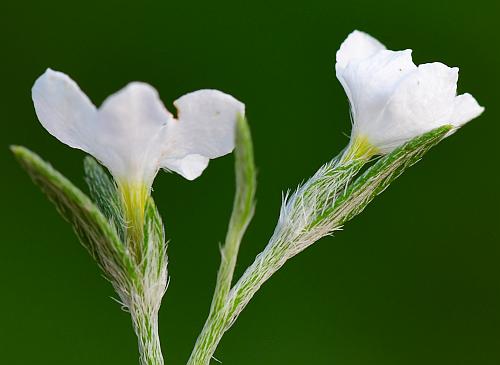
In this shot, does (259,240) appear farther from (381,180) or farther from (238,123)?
(238,123)

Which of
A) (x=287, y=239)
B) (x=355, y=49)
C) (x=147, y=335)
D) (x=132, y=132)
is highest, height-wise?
(x=355, y=49)

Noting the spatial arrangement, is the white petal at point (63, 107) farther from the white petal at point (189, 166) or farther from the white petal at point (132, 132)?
the white petal at point (189, 166)

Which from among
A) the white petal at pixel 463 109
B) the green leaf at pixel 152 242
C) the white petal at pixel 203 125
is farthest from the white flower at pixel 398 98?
the green leaf at pixel 152 242

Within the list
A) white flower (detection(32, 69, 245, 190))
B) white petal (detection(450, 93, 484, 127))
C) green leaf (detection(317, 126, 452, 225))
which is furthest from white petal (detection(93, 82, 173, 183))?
white petal (detection(450, 93, 484, 127))

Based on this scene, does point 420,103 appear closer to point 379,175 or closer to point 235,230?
point 379,175

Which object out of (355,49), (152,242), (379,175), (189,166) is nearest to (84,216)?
(152,242)

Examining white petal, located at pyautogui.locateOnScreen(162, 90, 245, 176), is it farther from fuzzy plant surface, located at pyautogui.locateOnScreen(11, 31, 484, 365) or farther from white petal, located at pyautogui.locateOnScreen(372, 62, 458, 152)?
white petal, located at pyautogui.locateOnScreen(372, 62, 458, 152)

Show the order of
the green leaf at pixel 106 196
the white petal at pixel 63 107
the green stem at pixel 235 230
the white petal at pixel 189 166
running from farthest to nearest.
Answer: the white petal at pixel 189 166
the green leaf at pixel 106 196
the white petal at pixel 63 107
the green stem at pixel 235 230
